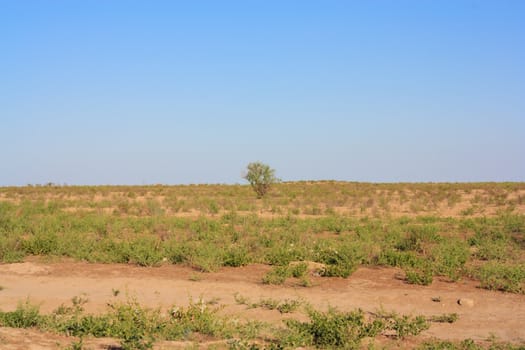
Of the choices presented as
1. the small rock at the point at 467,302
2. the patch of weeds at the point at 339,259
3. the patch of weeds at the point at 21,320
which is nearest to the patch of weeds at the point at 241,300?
the patch of weeds at the point at 339,259

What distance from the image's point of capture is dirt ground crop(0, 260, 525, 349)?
7504 millimetres

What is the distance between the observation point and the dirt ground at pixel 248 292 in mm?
7504

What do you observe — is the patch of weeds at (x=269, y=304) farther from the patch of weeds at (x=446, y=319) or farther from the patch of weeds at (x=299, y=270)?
the patch of weeds at (x=446, y=319)

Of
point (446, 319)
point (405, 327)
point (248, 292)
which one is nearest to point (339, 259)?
point (248, 292)

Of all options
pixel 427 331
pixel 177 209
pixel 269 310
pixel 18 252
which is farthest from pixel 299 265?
pixel 177 209

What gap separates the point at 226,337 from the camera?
6.38m

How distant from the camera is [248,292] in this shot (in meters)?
9.28

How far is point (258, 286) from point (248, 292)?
0.41 metres

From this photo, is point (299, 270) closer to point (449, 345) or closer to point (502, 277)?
point (502, 277)

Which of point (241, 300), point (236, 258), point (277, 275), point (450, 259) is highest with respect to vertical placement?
point (450, 259)

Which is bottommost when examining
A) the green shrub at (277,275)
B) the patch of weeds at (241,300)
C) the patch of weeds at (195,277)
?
the patch of weeds at (241,300)

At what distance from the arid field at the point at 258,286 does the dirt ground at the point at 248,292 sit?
33 mm

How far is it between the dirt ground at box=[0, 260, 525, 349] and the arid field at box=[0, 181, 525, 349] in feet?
0.11

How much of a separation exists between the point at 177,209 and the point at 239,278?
1477 cm
